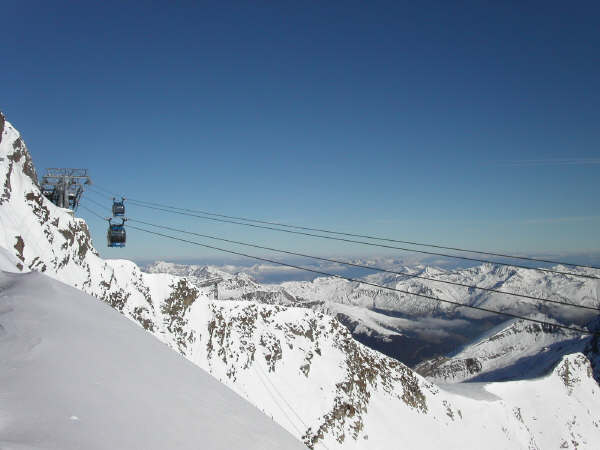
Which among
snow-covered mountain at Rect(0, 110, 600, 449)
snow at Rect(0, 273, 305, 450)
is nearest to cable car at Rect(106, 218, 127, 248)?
snow-covered mountain at Rect(0, 110, 600, 449)

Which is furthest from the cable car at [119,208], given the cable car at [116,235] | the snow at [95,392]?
the snow at [95,392]

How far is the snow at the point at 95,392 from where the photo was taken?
437cm

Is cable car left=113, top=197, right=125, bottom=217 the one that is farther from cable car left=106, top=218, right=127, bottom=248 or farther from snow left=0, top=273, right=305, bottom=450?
snow left=0, top=273, right=305, bottom=450

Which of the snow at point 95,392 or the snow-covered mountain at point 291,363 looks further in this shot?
the snow-covered mountain at point 291,363

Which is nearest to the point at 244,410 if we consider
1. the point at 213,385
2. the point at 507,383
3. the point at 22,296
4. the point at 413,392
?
the point at 213,385

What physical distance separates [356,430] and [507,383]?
74.9 m

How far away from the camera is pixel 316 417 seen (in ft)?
226

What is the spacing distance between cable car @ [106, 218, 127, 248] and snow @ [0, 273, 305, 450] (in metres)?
33.8

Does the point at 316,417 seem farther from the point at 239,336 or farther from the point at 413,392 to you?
the point at 413,392

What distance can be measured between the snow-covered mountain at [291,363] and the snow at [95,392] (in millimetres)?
8468

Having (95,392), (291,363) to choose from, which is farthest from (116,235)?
(291,363)

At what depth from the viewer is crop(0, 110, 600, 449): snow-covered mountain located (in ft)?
109

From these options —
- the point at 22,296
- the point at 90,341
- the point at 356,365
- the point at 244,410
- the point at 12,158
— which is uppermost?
the point at 12,158

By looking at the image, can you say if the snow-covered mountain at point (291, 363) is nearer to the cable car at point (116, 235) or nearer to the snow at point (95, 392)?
the cable car at point (116, 235)
